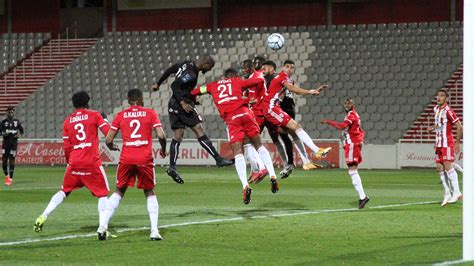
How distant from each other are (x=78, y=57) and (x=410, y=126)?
17339 millimetres

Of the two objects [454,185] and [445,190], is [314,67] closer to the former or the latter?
[454,185]

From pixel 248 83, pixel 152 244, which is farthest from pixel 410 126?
pixel 152 244

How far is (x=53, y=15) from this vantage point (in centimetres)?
5112

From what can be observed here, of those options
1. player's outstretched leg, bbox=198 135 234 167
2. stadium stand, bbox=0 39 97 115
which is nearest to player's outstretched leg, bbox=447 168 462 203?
player's outstretched leg, bbox=198 135 234 167

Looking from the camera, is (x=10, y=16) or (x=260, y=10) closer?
(x=260, y=10)

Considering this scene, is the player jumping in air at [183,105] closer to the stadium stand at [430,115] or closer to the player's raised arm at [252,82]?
the player's raised arm at [252,82]

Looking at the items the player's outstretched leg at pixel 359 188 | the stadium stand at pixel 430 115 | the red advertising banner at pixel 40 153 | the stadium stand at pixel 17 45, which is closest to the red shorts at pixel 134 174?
the player's outstretched leg at pixel 359 188

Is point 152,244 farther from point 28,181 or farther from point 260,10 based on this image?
point 260,10

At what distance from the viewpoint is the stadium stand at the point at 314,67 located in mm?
40062

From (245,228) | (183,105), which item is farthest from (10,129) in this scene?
(245,228)

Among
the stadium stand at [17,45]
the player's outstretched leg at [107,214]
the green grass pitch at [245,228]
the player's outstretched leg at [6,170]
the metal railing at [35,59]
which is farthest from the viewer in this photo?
the stadium stand at [17,45]

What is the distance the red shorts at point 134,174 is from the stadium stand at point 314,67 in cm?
2562
